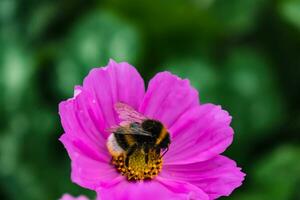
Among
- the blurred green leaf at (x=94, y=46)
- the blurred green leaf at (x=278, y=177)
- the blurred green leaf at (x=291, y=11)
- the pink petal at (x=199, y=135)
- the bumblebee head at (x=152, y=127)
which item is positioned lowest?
the bumblebee head at (x=152, y=127)

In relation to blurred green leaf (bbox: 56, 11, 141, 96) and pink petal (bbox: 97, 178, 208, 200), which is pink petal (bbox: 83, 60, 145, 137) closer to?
pink petal (bbox: 97, 178, 208, 200)

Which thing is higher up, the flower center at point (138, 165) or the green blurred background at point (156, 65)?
the green blurred background at point (156, 65)

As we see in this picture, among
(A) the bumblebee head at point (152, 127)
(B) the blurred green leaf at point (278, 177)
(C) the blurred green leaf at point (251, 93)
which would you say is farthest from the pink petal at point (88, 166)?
(C) the blurred green leaf at point (251, 93)

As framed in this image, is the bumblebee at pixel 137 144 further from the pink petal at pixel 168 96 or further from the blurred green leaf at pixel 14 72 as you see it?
the blurred green leaf at pixel 14 72

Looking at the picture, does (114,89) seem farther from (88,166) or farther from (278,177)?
(278,177)

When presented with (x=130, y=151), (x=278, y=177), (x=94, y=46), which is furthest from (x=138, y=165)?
(x=94, y=46)

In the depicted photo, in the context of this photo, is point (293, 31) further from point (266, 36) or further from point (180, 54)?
point (180, 54)

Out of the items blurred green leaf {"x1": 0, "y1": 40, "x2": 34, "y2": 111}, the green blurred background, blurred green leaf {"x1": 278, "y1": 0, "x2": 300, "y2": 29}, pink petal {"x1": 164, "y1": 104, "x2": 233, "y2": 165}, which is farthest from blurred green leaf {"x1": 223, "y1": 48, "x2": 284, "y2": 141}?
pink petal {"x1": 164, "y1": 104, "x2": 233, "y2": 165}
